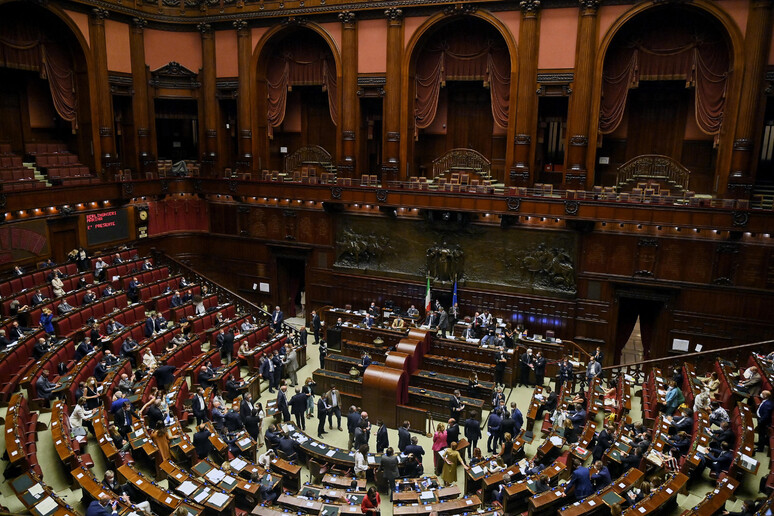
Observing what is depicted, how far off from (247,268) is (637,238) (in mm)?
13616

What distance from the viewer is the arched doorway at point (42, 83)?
59.3 feet

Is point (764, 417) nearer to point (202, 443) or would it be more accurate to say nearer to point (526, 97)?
point (202, 443)

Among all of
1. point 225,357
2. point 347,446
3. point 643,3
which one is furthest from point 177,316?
point 643,3

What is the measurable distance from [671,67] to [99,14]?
1849 cm

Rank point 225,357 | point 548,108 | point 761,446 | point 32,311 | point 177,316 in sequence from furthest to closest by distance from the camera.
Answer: point 548,108, point 177,316, point 225,357, point 32,311, point 761,446

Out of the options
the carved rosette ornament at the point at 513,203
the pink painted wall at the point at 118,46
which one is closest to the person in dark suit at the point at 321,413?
the carved rosette ornament at the point at 513,203

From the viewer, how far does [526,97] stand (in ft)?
58.2

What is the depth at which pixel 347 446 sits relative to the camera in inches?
495

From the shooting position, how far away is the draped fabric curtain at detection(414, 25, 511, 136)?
1892cm

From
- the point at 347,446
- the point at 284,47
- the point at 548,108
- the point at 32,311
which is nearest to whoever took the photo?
the point at 347,446

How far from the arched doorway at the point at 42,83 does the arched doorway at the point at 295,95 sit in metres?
6.05

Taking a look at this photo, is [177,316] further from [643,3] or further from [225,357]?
[643,3]

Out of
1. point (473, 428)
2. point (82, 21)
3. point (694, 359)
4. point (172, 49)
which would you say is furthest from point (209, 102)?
point (694, 359)

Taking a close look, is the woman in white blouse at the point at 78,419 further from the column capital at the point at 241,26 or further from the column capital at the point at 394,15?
the column capital at the point at 241,26
